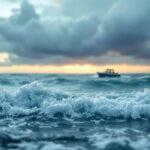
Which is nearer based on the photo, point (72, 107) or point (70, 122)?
point (70, 122)

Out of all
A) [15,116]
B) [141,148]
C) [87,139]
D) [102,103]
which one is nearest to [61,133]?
[87,139]

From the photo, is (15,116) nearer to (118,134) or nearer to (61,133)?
(61,133)

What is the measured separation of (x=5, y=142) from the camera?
22.1 feet

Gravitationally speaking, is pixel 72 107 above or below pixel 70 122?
above

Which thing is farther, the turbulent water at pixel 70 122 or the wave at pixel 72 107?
the wave at pixel 72 107

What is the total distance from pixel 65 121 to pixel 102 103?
2597 millimetres

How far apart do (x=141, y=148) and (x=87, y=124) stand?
2.95 meters

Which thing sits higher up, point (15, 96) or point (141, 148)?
point (15, 96)

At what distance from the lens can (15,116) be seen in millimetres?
10367

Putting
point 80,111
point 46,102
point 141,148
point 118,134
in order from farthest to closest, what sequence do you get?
point 46,102
point 80,111
point 118,134
point 141,148

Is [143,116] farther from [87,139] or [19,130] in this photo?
[19,130]

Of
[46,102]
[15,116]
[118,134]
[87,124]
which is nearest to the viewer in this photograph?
[118,134]

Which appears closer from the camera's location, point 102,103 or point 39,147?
point 39,147

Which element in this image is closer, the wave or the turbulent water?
the turbulent water
